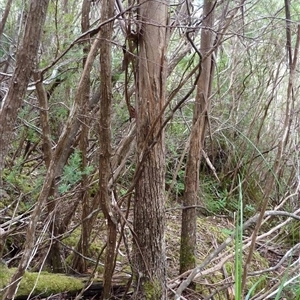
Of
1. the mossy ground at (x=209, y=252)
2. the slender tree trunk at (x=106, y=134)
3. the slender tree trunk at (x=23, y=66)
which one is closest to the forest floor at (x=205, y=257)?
the mossy ground at (x=209, y=252)

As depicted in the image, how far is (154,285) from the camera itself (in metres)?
1.81

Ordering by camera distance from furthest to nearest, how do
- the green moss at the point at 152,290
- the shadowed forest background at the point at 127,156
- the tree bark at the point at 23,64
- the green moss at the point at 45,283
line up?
1. the green moss at the point at 45,283
2. the green moss at the point at 152,290
3. the shadowed forest background at the point at 127,156
4. the tree bark at the point at 23,64

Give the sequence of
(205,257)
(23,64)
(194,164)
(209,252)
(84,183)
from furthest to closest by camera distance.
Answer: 1. (209,252)
2. (205,257)
3. (194,164)
4. (84,183)
5. (23,64)

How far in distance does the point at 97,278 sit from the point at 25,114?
1.00 m

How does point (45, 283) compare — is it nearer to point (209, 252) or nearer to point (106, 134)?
point (106, 134)

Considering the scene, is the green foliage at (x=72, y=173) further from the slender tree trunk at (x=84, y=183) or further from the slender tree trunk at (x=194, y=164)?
the slender tree trunk at (x=194, y=164)

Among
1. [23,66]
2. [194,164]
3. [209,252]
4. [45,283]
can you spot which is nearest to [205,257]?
[209,252]

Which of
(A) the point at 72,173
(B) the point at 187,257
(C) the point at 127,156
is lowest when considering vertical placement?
(B) the point at 187,257

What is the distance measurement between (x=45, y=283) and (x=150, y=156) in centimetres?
85

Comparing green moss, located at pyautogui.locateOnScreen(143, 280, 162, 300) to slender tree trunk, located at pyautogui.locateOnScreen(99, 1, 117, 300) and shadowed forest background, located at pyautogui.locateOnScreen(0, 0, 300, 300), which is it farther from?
slender tree trunk, located at pyautogui.locateOnScreen(99, 1, 117, 300)

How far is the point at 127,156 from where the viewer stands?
2.03 meters

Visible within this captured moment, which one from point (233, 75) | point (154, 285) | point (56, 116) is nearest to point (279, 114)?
point (233, 75)

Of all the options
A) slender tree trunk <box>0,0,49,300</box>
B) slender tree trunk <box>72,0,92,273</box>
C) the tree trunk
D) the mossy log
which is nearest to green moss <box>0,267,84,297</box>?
the mossy log

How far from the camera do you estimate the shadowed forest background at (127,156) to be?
1575 mm
